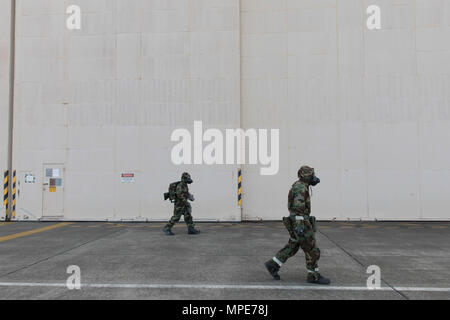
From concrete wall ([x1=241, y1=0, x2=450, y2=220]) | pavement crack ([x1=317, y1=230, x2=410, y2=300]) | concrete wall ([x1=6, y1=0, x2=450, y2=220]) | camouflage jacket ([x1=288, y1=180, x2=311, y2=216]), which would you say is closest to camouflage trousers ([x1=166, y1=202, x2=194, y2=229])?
concrete wall ([x1=6, y1=0, x2=450, y2=220])

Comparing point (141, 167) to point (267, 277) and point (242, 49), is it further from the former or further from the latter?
point (267, 277)

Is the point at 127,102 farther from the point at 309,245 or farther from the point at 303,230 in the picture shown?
the point at 309,245

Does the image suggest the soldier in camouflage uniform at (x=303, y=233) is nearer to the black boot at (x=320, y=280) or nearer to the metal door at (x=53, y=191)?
the black boot at (x=320, y=280)

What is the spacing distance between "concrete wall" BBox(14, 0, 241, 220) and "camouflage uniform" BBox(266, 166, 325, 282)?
256 inches

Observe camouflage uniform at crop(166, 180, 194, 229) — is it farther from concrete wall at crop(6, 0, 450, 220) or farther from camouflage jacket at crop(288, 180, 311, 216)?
camouflage jacket at crop(288, 180, 311, 216)

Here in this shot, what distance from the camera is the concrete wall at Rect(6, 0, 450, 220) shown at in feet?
37.0

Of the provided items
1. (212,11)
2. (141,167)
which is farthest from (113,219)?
(212,11)

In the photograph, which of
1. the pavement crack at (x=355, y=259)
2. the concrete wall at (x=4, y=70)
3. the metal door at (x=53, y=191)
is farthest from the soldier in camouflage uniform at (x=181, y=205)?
the concrete wall at (x=4, y=70)

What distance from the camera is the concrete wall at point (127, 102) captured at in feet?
37.7

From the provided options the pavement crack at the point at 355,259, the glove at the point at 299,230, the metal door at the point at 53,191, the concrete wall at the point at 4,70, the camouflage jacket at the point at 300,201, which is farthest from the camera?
the concrete wall at the point at 4,70

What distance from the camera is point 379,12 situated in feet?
37.8

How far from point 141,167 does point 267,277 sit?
7.79 m

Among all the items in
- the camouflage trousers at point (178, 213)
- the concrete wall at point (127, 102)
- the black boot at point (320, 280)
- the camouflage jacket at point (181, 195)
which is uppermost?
the concrete wall at point (127, 102)

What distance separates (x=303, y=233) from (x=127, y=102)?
9.31 meters
